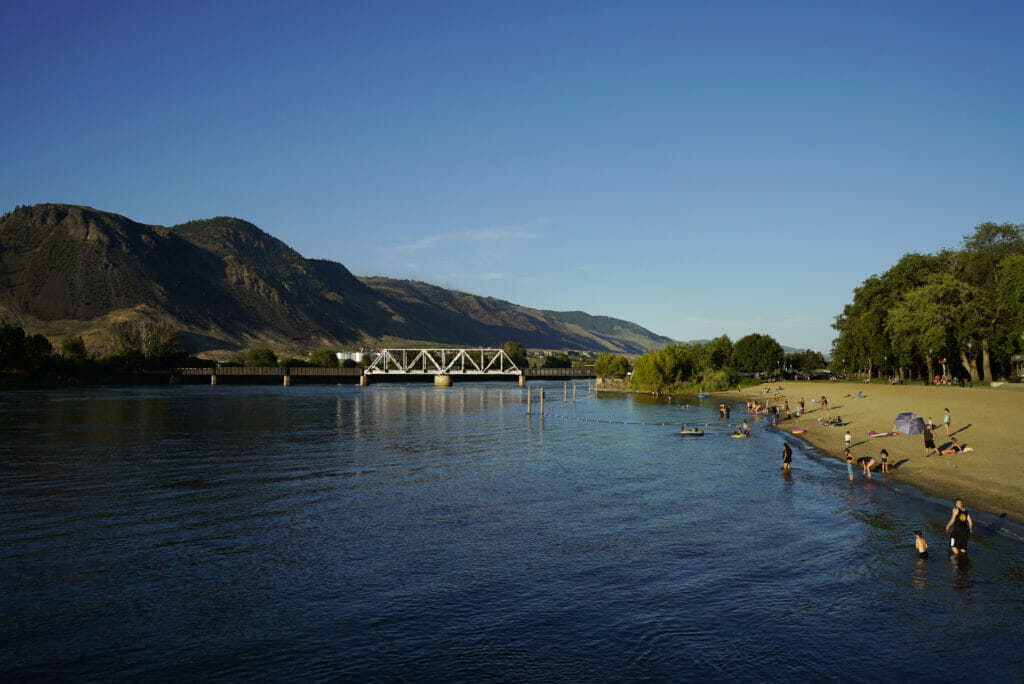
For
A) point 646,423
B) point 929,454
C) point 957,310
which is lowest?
point 646,423

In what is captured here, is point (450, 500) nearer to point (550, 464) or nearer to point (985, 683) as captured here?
point (550, 464)

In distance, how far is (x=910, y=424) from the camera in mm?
65625

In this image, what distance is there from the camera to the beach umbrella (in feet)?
213

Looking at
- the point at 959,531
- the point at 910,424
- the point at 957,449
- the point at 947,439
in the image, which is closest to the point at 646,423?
the point at 910,424

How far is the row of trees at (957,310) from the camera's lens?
126875 mm

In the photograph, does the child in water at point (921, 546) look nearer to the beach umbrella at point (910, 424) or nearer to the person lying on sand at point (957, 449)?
the person lying on sand at point (957, 449)

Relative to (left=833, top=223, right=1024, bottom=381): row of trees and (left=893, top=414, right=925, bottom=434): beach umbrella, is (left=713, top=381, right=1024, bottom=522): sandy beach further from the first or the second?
(left=833, top=223, right=1024, bottom=381): row of trees

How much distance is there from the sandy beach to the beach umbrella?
111 cm

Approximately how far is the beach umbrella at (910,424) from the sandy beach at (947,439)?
1114 millimetres

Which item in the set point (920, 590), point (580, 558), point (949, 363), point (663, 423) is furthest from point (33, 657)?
point (949, 363)

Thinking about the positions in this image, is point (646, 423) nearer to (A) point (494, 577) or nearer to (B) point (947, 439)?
(B) point (947, 439)

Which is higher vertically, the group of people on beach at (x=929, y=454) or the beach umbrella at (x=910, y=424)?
the beach umbrella at (x=910, y=424)

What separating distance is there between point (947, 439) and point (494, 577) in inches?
2127

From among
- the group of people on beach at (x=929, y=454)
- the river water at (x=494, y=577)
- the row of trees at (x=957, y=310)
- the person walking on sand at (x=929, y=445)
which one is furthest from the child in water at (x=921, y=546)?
the row of trees at (x=957, y=310)
